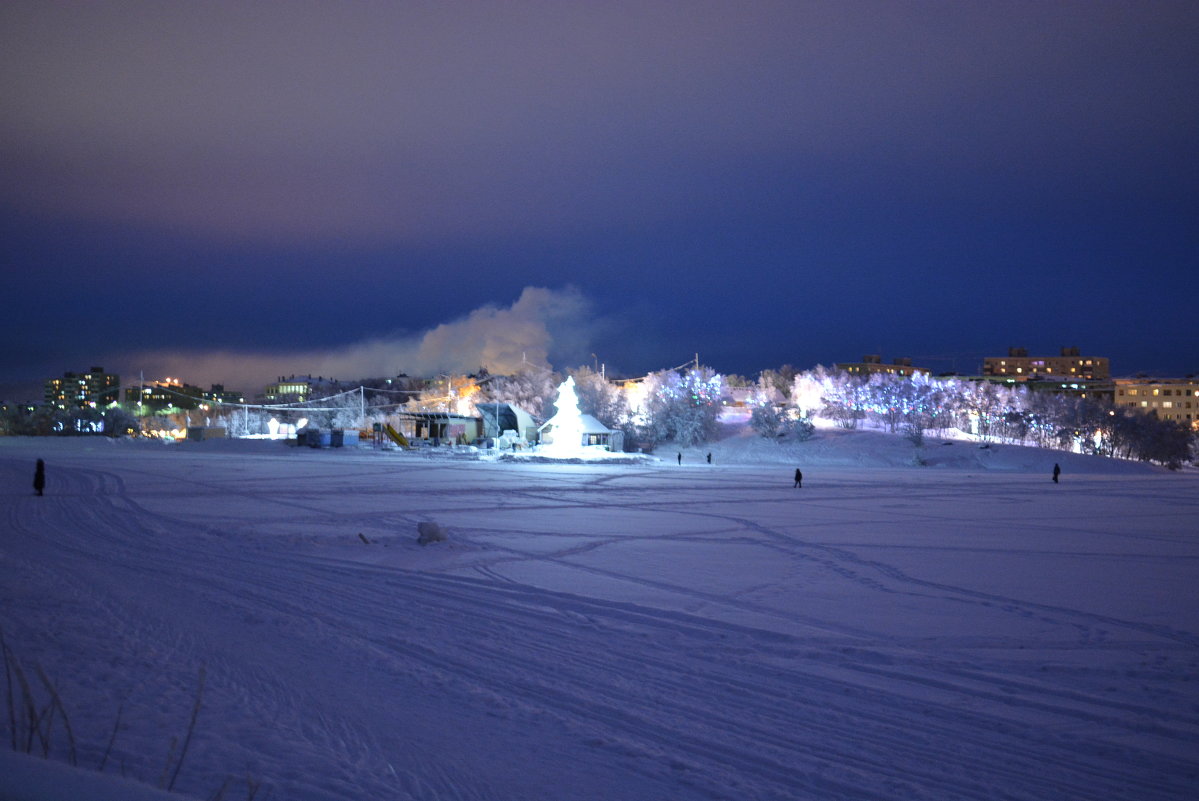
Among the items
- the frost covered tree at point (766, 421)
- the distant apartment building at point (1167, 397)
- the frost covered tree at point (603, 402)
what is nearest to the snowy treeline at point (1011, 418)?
the frost covered tree at point (766, 421)

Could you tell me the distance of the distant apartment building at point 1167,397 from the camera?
481 ft

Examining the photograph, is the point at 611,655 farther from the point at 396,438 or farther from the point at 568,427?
the point at 396,438

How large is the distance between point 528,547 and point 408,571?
11.5 ft

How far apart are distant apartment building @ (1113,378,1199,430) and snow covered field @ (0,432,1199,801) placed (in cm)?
15765

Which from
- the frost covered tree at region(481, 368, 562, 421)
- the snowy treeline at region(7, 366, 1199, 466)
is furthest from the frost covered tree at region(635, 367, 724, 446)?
the frost covered tree at region(481, 368, 562, 421)

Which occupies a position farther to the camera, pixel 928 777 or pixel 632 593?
pixel 632 593

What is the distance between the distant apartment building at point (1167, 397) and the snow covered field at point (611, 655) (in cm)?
15765

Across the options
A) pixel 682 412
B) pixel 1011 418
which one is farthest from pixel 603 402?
pixel 1011 418

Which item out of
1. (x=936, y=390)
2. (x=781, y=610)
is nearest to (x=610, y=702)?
(x=781, y=610)

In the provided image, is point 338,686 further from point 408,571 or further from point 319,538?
point 319,538

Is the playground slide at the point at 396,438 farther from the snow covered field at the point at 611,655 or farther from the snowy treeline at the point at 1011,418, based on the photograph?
the snow covered field at the point at 611,655

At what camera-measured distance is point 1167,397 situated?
5866 inches

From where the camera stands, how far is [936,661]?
330 inches

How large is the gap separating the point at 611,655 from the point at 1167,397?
579 ft
